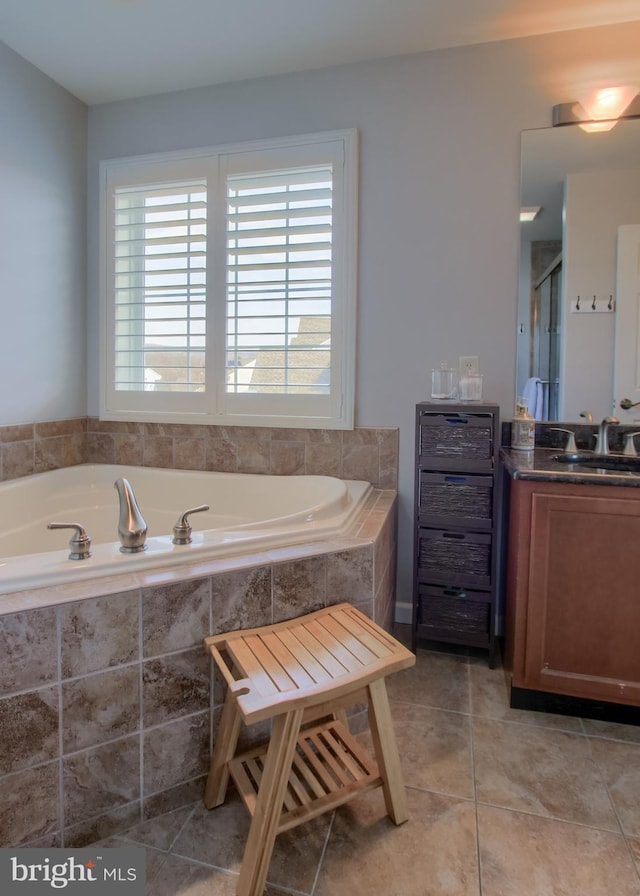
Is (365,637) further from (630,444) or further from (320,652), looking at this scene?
(630,444)

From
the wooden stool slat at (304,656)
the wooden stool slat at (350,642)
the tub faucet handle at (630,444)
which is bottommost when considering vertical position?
the wooden stool slat at (304,656)

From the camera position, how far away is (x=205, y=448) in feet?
8.77

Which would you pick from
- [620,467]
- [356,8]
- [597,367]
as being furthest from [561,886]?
[356,8]

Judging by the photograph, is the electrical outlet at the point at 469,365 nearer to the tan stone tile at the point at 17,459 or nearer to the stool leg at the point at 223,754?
the stool leg at the point at 223,754

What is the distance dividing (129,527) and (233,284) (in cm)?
150

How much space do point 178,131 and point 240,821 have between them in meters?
2.91

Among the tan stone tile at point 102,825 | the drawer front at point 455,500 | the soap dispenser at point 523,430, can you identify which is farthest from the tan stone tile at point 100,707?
the soap dispenser at point 523,430

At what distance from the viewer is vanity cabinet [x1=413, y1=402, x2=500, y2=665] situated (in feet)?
6.79

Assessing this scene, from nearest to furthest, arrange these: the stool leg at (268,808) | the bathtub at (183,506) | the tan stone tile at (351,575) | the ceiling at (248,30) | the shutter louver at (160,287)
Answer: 1. the stool leg at (268,808)
2. the tan stone tile at (351,575)
3. the bathtub at (183,506)
4. the ceiling at (248,30)
5. the shutter louver at (160,287)

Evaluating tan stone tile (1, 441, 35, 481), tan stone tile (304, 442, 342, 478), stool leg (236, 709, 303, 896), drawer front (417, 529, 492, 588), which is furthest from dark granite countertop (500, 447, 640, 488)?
tan stone tile (1, 441, 35, 481)

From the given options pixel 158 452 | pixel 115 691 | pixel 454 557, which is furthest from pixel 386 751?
pixel 158 452

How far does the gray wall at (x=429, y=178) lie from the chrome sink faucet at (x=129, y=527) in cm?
127

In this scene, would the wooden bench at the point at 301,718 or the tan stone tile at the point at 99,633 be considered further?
the tan stone tile at the point at 99,633

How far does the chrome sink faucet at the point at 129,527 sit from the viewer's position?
58.2 inches
